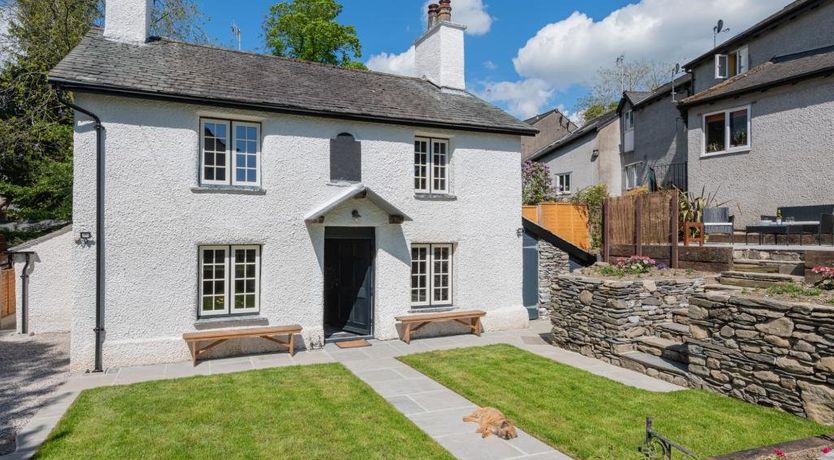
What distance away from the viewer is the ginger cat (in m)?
6.54

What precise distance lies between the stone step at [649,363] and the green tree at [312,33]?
24.5 meters

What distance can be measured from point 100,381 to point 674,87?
24422 mm

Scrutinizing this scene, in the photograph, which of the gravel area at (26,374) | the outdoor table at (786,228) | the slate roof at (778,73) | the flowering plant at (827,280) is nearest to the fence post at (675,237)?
the outdoor table at (786,228)

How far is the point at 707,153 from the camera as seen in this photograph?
18.2 metres

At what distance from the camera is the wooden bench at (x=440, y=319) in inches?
482

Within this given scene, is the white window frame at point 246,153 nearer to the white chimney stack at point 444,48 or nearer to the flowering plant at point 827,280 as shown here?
the white chimney stack at point 444,48

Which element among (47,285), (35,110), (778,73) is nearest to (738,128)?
(778,73)

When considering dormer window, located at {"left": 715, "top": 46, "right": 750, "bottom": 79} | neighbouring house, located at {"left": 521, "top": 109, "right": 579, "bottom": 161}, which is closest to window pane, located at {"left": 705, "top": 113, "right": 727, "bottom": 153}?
dormer window, located at {"left": 715, "top": 46, "right": 750, "bottom": 79}

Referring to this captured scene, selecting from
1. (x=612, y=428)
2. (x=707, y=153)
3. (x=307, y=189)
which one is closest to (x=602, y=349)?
(x=612, y=428)

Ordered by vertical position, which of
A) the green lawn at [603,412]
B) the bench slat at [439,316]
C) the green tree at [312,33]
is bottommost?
the green lawn at [603,412]

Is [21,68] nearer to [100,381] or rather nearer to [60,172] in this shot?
[60,172]

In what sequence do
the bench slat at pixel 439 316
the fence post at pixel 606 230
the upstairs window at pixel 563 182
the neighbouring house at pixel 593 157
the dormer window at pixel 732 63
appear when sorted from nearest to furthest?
the bench slat at pixel 439 316
the fence post at pixel 606 230
the dormer window at pixel 732 63
the neighbouring house at pixel 593 157
the upstairs window at pixel 563 182

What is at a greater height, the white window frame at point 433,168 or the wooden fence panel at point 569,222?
the white window frame at point 433,168

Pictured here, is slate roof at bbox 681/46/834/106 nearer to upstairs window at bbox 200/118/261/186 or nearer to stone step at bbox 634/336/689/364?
stone step at bbox 634/336/689/364
